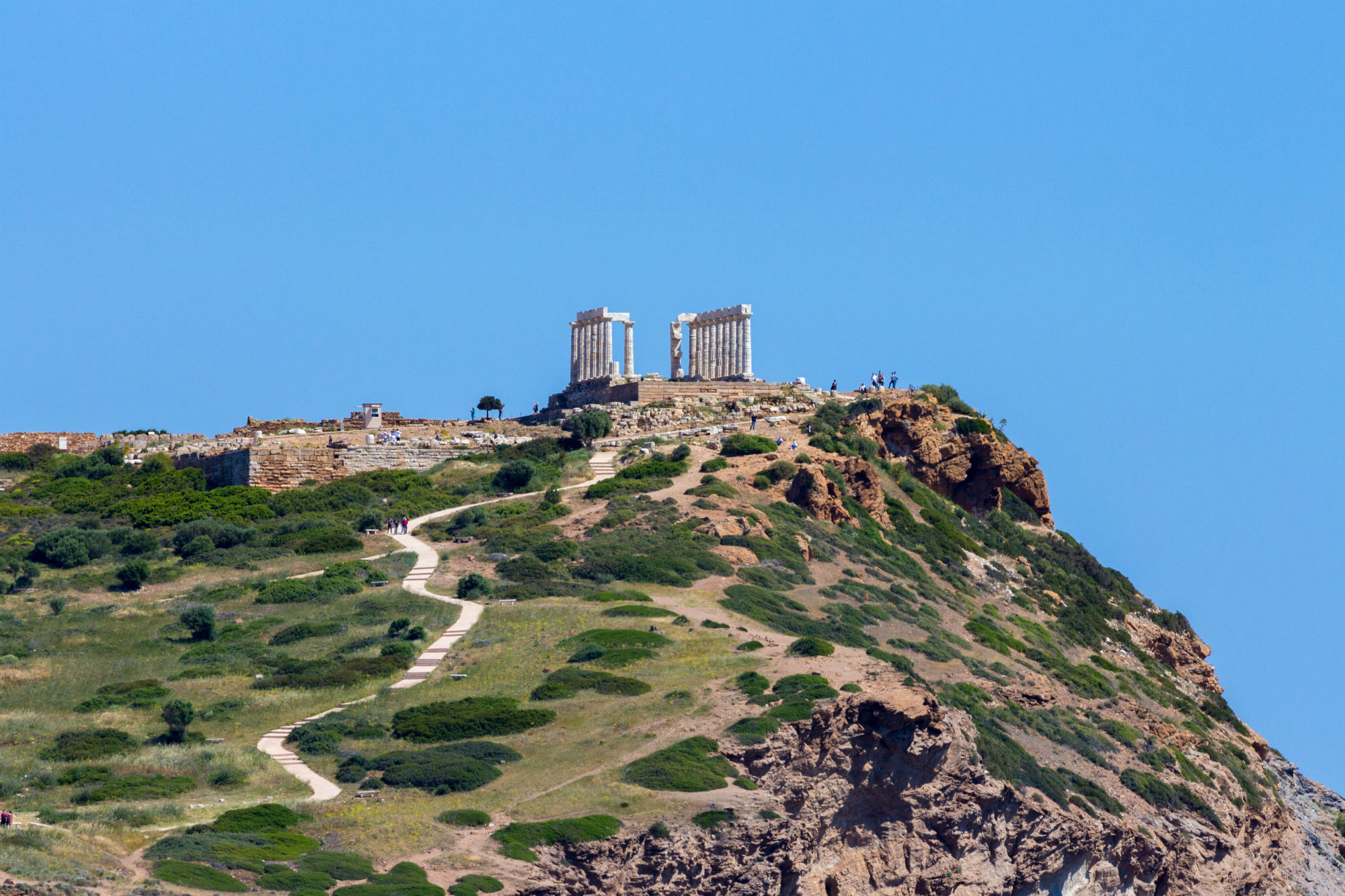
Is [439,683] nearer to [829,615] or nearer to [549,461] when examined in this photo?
[829,615]

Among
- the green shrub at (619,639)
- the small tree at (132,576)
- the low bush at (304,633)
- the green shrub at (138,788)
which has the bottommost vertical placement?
the green shrub at (138,788)

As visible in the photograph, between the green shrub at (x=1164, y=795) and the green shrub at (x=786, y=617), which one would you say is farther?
the green shrub at (x=1164, y=795)

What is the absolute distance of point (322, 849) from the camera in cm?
3269

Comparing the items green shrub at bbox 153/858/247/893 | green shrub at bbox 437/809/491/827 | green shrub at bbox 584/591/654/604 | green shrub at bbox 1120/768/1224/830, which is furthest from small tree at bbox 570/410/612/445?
green shrub at bbox 153/858/247/893

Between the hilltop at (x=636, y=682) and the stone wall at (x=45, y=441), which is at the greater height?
the stone wall at (x=45, y=441)

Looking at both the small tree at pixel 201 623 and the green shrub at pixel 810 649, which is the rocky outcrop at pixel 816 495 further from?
the small tree at pixel 201 623

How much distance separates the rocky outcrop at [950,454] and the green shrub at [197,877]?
168 feet

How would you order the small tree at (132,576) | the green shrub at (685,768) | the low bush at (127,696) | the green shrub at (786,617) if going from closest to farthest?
the green shrub at (685,768) → the low bush at (127,696) → the green shrub at (786,617) → the small tree at (132,576)

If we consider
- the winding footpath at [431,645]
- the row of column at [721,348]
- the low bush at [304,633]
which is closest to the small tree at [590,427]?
the winding footpath at [431,645]

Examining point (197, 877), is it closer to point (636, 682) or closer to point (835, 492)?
point (636, 682)

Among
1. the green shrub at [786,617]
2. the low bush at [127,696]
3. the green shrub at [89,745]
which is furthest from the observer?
the green shrub at [786,617]

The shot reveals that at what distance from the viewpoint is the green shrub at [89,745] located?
39906 millimetres

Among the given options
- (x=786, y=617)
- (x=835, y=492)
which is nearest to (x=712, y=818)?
(x=786, y=617)

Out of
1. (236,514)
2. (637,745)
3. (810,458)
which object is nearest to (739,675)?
(637,745)
